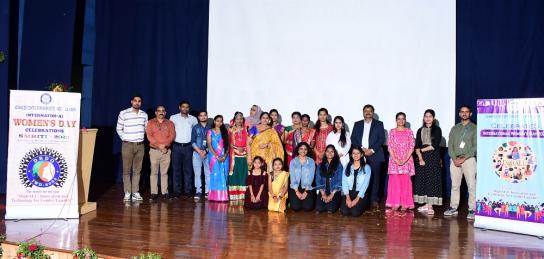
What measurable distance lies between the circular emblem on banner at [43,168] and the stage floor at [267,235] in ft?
1.13

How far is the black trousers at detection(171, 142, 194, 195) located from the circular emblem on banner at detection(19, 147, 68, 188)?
1.86 metres

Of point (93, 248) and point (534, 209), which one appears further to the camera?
point (534, 209)

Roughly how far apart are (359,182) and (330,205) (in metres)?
0.39

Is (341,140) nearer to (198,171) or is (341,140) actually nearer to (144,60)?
(198,171)

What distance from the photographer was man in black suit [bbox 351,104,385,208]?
5.68m

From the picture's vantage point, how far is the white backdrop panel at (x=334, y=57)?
5.98 m

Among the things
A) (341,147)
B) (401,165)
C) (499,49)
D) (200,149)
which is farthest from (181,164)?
(499,49)

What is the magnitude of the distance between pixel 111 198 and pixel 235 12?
296cm

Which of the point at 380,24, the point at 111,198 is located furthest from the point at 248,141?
the point at 380,24

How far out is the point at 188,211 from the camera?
5109 millimetres

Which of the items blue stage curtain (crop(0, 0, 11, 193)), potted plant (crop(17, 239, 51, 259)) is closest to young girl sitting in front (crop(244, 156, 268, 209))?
potted plant (crop(17, 239, 51, 259))

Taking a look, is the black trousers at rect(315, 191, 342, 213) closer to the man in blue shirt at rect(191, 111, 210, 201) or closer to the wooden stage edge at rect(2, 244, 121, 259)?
the man in blue shirt at rect(191, 111, 210, 201)

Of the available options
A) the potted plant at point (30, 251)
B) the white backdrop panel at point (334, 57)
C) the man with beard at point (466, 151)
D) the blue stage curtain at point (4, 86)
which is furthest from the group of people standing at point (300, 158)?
the potted plant at point (30, 251)

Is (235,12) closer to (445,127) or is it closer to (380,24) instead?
(380,24)
